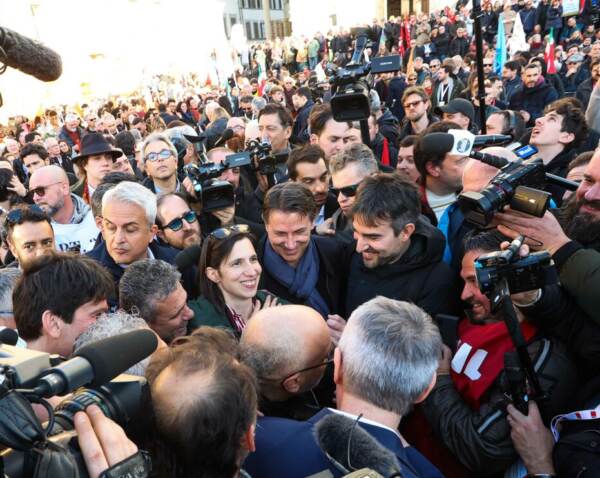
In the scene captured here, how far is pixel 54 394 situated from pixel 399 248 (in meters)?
1.87

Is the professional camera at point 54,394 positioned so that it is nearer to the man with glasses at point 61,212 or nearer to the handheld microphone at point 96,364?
the handheld microphone at point 96,364

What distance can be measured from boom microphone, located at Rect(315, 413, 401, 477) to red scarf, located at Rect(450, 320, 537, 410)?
2.46ft

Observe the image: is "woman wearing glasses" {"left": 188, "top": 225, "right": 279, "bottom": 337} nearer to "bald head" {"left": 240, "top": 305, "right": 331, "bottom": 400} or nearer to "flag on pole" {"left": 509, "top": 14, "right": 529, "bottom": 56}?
"bald head" {"left": 240, "top": 305, "right": 331, "bottom": 400}

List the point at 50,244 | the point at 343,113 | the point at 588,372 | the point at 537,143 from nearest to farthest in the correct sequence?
the point at 588,372
the point at 50,244
the point at 343,113
the point at 537,143

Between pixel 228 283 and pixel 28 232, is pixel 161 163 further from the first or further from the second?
pixel 228 283

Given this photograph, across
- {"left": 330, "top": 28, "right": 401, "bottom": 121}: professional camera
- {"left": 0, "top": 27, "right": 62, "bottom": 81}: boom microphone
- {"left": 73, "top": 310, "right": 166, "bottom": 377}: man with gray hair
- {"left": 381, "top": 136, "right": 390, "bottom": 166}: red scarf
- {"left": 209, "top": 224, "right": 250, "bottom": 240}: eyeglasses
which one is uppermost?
{"left": 0, "top": 27, "right": 62, "bottom": 81}: boom microphone

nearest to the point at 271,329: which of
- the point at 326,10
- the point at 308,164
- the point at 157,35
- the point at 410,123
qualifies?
the point at 308,164

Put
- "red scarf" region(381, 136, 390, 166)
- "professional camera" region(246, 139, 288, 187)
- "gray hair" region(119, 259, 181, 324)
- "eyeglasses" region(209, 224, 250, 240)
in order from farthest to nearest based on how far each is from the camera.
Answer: "red scarf" region(381, 136, 390, 166) < "professional camera" region(246, 139, 288, 187) < "eyeglasses" region(209, 224, 250, 240) < "gray hair" region(119, 259, 181, 324)

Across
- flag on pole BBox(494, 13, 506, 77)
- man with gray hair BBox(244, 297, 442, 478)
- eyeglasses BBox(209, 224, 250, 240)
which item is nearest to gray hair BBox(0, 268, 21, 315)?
eyeglasses BBox(209, 224, 250, 240)

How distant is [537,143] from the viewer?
3.84 metres

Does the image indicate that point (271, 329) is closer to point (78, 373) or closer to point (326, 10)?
point (78, 373)

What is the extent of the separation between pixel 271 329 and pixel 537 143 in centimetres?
281

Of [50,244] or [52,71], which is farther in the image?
[50,244]

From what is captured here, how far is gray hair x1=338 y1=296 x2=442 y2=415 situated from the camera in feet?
5.16
